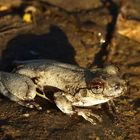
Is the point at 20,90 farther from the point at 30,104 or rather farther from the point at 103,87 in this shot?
the point at 103,87

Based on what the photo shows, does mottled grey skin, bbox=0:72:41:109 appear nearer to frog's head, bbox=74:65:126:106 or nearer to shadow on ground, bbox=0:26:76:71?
frog's head, bbox=74:65:126:106

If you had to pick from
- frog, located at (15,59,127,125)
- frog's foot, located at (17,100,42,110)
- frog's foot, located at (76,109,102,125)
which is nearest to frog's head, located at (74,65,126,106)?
frog, located at (15,59,127,125)

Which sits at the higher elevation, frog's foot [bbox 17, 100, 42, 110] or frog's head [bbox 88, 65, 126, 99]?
frog's head [bbox 88, 65, 126, 99]

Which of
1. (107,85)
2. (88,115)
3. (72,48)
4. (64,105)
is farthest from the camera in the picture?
(72,48)

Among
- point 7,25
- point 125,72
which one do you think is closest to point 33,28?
point 7,25

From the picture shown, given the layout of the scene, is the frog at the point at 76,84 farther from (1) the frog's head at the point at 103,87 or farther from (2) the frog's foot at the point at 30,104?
(2) the frog's foot at the point at 30,104

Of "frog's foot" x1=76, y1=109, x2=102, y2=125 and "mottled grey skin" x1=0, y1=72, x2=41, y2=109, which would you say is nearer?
"frog's foot" x1=76, y1=109, x2=102, y2=125

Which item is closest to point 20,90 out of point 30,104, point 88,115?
point 30,104

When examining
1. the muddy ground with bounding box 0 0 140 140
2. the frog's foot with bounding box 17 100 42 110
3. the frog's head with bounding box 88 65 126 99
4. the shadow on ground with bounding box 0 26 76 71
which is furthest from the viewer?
the shadow on ground with bounding box 0 26 76 71
